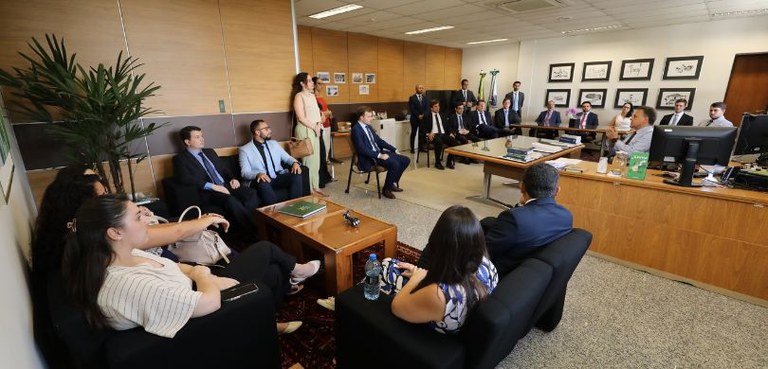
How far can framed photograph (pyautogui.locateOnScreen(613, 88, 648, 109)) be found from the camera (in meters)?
6.88

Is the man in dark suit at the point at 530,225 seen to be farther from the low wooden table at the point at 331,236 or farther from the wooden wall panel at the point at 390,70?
the wooden wall panel at the point at 390,70

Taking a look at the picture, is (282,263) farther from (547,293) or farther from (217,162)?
(217,162)

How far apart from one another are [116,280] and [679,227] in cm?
326

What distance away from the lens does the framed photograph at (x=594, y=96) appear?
7422 millimetres

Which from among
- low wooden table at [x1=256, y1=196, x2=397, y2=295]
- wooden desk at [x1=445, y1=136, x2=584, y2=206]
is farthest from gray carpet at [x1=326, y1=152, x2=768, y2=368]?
wooden desk at [x1=445, y1=136, x2=584, y2=206]

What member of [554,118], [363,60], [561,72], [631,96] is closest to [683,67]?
[631,96]

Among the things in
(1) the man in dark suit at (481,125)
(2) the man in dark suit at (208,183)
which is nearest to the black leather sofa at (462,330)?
(2) the man in dark suit at (208,183)

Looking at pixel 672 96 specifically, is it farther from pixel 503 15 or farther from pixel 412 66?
pixel 412 66

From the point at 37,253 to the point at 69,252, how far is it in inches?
20.2

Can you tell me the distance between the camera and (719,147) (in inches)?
94.6

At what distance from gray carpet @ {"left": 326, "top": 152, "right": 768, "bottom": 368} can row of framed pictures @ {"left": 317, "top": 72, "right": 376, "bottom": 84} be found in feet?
18.1

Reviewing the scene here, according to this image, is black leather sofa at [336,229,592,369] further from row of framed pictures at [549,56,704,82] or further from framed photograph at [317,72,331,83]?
row of framed pictures at [549,56,704,82]

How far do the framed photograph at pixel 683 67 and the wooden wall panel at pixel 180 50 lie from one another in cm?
796

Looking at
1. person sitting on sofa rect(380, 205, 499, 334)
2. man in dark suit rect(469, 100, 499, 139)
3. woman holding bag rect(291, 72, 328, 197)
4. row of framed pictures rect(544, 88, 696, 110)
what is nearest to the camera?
person sitting on sofa rect(380, 205, 499, 334)
